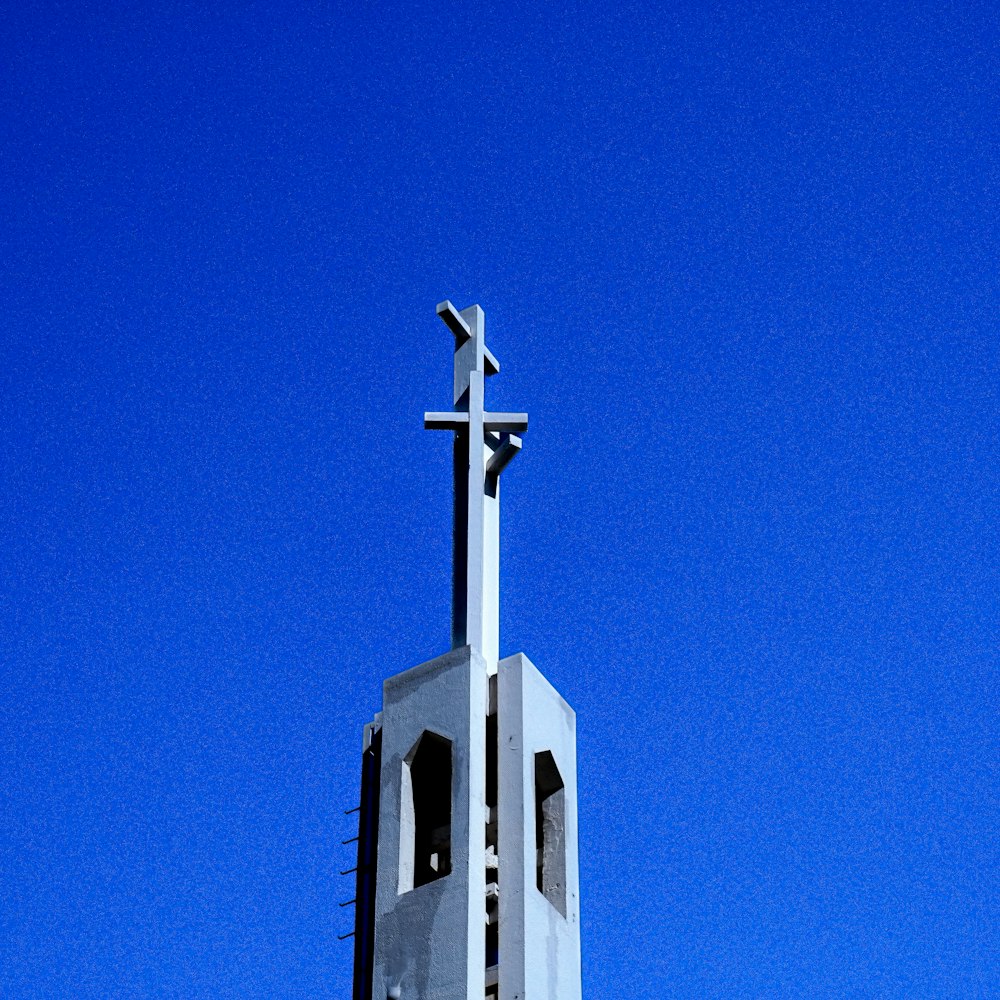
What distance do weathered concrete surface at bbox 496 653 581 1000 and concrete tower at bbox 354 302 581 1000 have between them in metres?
0.01

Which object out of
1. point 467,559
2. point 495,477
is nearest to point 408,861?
point 467,559

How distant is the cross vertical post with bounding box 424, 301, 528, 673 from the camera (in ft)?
56.5

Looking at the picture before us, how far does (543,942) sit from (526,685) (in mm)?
2362

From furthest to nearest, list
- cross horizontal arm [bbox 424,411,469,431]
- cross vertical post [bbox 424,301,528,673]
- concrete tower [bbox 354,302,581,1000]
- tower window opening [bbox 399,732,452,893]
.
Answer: cross horizontal arm [bbox 424,411,469,431] → cross vertical post [bbox 424,301,528,673] → tower window opening [bbox 399,732,452,893] → concrete tower [bbox 354,302,581,1000]

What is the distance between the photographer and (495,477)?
1841 centimetres

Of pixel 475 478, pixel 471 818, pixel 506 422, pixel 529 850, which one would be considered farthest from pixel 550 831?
pixel 506 422

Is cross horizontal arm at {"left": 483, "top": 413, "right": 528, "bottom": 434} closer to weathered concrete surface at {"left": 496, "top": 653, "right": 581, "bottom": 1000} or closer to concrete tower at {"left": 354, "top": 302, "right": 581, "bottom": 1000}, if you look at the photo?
concrete tower at {"left": 354, "top": 302, "right": 581, "bottom": 1000}

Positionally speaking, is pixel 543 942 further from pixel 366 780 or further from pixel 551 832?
pixel 366 780

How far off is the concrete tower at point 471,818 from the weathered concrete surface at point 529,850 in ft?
0.04

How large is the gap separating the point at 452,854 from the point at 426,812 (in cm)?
126

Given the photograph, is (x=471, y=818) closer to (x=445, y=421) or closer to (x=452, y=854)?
(x=452, y=854)

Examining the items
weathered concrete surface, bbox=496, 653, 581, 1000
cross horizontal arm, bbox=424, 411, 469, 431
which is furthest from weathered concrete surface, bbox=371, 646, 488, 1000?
cross horizontal arm, bbox=424, 411, 469, 431

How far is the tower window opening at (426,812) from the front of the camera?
16.2 metres

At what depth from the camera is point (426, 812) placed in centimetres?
1658
